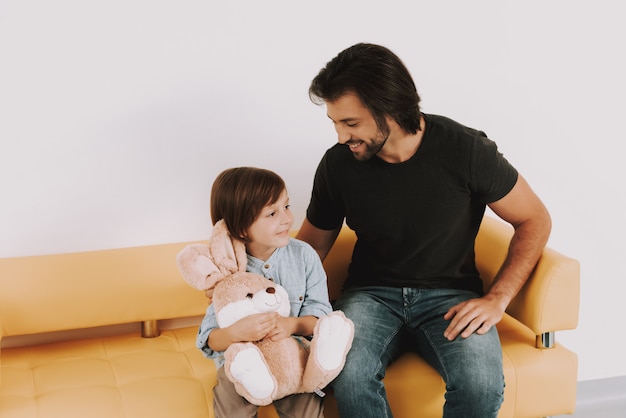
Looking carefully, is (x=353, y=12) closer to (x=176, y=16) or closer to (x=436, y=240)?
(x=176, y=16)

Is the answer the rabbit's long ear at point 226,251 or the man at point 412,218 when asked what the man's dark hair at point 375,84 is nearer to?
the man at point 412,218

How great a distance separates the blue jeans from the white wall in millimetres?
647

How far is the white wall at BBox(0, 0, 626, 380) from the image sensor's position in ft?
8.45

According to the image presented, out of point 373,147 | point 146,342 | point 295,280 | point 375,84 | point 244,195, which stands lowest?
point 146,342

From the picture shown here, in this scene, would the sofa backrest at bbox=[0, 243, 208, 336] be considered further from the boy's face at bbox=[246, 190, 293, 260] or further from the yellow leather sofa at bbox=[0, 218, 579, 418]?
the boy's face at bbox=[246, 190, 293, 260]

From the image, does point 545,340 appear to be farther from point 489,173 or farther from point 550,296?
point 489,173

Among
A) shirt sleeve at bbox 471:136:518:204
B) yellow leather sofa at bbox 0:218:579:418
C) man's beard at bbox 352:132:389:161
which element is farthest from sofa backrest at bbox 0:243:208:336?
shirt sleeve at bbox 471:136:518:204

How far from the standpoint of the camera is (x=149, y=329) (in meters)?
2.69

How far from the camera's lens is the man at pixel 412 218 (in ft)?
7.49

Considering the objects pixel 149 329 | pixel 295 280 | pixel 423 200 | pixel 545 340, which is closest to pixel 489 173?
pixel 423 200

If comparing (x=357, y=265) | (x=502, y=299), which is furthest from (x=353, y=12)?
(x=502, y=299)

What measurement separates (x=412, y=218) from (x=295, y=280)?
1.32 feet

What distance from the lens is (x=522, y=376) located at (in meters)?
2.35

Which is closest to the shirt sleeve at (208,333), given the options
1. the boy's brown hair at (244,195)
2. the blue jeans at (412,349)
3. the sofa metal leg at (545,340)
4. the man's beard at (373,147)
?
the boy's brown hair at (244,195)
